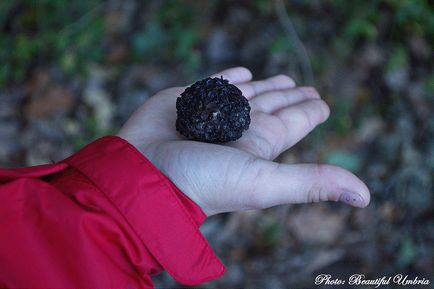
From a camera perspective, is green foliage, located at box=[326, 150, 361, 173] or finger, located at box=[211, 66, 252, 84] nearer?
finger, located at box=[211, 66, 252, 84]

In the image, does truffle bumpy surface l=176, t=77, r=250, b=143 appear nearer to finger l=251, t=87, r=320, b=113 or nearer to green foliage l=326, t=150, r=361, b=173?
finger l=251, t=87, r=320, b=113

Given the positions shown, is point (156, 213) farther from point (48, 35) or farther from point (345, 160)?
point (48, 35)

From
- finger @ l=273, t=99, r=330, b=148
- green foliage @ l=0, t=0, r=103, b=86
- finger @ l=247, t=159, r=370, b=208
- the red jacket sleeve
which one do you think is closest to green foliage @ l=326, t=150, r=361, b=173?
finger @ l=273, t=99, r=330, b=148

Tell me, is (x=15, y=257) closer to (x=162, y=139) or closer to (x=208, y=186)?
(x=208, y=186)

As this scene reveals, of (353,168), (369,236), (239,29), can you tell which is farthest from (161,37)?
(369,236)

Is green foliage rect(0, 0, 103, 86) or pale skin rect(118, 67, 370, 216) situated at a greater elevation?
green foliage rect(0, 0, 103, 86)

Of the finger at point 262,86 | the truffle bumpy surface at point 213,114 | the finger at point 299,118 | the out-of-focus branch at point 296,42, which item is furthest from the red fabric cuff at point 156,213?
the out-of-focus branch at point 296,42

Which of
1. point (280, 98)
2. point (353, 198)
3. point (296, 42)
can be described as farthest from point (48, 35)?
point (353, 198)
